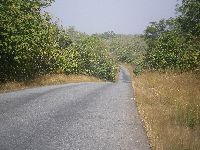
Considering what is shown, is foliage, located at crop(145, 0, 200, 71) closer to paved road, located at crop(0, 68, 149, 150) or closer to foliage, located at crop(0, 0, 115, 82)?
foliage, located at crop(0, 0, 115, 82)

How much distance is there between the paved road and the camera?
6.82 metres

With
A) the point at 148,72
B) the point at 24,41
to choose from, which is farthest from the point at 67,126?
the point at 148,72

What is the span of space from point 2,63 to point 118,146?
13362 millimetres

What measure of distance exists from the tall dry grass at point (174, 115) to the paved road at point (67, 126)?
1.13 feet

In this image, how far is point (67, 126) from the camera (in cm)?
841

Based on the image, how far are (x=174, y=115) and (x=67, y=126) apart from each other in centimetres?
321

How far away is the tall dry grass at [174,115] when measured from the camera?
6.87m

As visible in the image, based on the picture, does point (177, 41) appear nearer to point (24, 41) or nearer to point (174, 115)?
point (24, 41)

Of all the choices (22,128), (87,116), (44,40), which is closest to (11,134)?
(22,128)

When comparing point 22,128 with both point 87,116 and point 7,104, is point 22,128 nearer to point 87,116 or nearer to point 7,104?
point 87,116

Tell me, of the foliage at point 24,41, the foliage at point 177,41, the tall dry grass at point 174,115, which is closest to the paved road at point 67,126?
the tall dry grass at point 174,115

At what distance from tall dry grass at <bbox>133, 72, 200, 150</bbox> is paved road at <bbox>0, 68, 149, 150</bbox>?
345mm

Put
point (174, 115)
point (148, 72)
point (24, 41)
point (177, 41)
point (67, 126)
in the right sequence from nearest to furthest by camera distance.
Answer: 1. point (67, 126)
2. point (174, 115)
3. point (24, 41)
4. point (148, 72)
5. point (177, 41)

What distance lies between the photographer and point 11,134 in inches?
286
